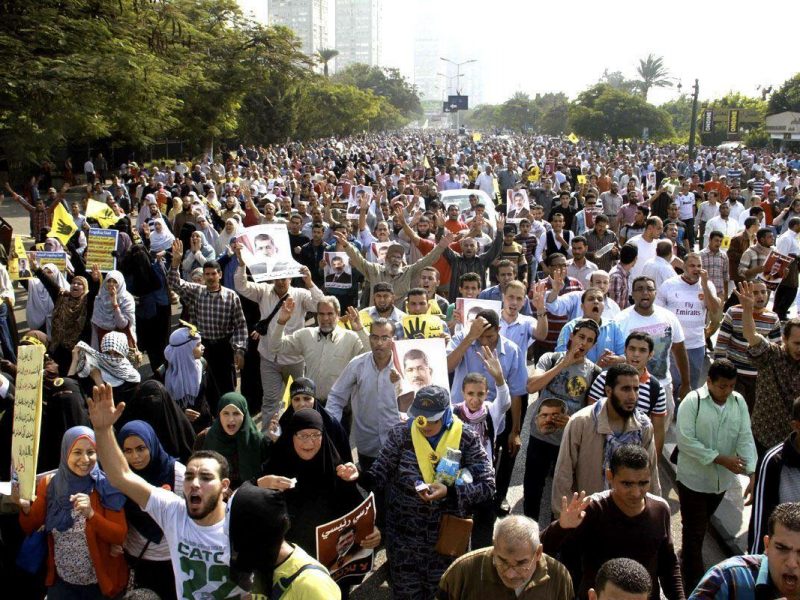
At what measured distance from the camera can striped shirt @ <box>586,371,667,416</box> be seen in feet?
16.5

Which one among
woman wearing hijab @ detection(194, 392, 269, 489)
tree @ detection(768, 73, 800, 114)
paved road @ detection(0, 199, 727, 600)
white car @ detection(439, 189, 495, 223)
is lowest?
paved road @ detection(0, 199, 727, 600)

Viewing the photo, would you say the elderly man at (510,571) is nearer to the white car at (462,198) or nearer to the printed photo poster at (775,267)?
the printed photo poster at (775,267)

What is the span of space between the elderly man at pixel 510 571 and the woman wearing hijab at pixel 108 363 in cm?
358

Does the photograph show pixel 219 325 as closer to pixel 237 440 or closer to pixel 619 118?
pixel 237 440

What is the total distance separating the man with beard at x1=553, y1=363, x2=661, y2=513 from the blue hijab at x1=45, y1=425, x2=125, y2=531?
2.40 meters

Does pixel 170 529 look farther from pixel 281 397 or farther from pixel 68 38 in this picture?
pixel 68 38

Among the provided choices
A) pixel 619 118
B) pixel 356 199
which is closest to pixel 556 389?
pixel 356 199

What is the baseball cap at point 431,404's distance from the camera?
420 cm

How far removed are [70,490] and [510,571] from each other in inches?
89.4

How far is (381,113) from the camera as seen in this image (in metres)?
97.9

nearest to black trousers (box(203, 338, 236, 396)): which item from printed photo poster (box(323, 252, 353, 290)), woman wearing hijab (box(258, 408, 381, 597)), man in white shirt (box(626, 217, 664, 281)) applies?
printed photo poster (box(323, 252, 353, 290))

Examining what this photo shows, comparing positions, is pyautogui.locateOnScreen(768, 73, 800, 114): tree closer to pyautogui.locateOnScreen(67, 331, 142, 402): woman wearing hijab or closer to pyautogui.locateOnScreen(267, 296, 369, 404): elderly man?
pyautogui.locateOnScreen(267, 296, 369, 404): elderly man

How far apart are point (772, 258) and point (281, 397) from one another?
20.5ft

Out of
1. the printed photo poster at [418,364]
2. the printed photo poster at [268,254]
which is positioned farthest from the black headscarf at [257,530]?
the printed photo poster at [268,254]
